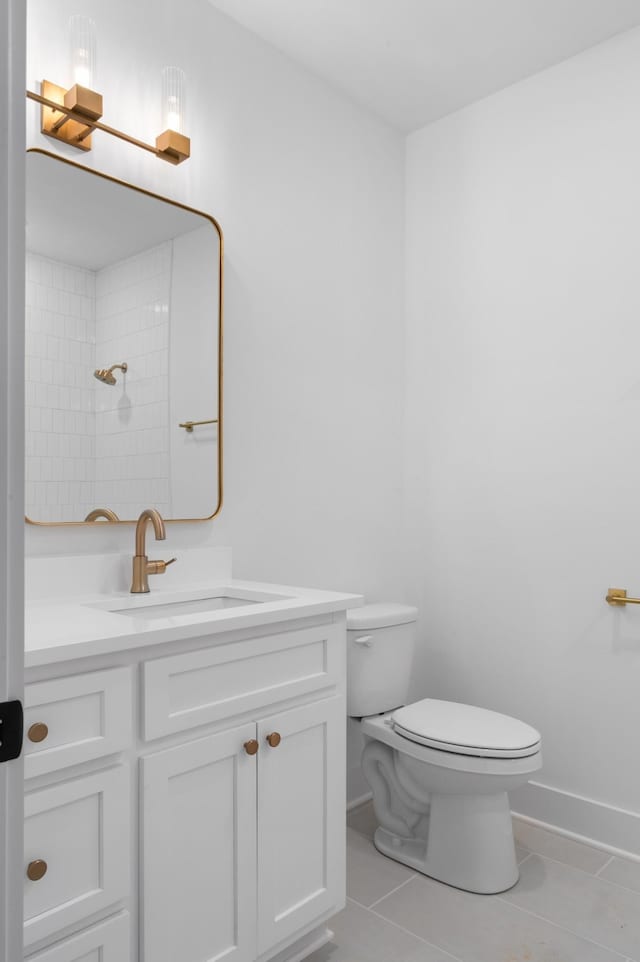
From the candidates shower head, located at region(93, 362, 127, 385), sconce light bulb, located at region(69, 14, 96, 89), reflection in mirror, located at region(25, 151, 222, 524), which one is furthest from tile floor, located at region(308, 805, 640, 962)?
sconce light bulb, located at region(69, 14, 96, 89)

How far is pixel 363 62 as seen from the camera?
228cm

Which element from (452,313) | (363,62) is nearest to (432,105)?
(363,62)

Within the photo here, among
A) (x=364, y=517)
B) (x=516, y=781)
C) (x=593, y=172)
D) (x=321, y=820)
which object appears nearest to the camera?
(x=321, y=820)

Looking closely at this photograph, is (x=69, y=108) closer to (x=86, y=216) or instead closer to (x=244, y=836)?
(x=86, y=216)

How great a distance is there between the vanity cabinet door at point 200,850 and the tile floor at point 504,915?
0.44 meters

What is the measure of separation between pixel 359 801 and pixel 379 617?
75 centimetres

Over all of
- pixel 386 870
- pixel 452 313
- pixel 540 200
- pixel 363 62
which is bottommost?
pixel 386 870

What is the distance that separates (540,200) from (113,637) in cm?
206

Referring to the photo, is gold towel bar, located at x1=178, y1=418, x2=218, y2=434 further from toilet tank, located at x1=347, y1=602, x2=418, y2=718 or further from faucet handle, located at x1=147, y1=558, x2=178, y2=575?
toilet tank, located at x1=347, y1=602, x2=418, y2=718

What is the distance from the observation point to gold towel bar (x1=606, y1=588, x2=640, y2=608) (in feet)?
6.91

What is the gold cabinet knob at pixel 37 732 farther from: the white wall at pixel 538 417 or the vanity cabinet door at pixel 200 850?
the white wall at pixel 538 417

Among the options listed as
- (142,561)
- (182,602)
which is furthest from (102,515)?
(182,602)

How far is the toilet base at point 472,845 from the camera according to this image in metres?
1.90

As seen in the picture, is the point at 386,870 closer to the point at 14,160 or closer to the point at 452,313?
the point at 452,313
